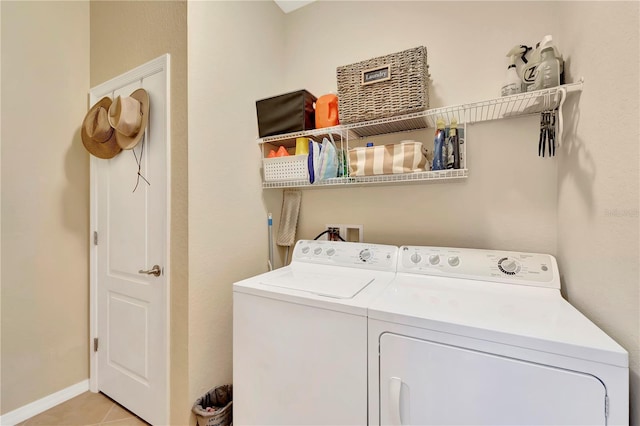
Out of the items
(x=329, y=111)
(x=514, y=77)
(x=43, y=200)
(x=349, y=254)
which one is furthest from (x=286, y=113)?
(x=43, y=200)

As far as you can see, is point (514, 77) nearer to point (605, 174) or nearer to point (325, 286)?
point (605, 174)

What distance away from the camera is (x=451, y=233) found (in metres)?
1.55

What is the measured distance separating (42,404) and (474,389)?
257cm

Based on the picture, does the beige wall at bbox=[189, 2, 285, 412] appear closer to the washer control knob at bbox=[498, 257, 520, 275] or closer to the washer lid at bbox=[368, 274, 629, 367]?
the washer lid at bbox=[368, 274, 629, 367]

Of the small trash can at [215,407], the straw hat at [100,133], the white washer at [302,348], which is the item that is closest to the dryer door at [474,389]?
the white washer at [302,348]

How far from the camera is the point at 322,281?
1337mm

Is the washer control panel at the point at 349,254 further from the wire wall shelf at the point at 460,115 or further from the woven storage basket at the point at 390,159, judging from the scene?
the wire wall shelf at the point at 460,115

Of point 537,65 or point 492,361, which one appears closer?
point 492,361

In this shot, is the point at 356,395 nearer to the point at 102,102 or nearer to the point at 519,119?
the point at 519,119

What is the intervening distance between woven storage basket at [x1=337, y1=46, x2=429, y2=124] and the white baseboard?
8.57 ft

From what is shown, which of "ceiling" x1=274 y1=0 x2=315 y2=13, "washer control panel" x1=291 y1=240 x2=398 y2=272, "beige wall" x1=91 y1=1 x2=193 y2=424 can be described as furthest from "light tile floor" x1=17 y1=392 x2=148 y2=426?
"ceiling" x1=274 y1=0 x2=315 y2=13

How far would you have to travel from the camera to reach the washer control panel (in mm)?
1492

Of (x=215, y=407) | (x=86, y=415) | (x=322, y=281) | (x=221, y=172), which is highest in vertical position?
(x=221, y=172)

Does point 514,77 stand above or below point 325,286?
above
